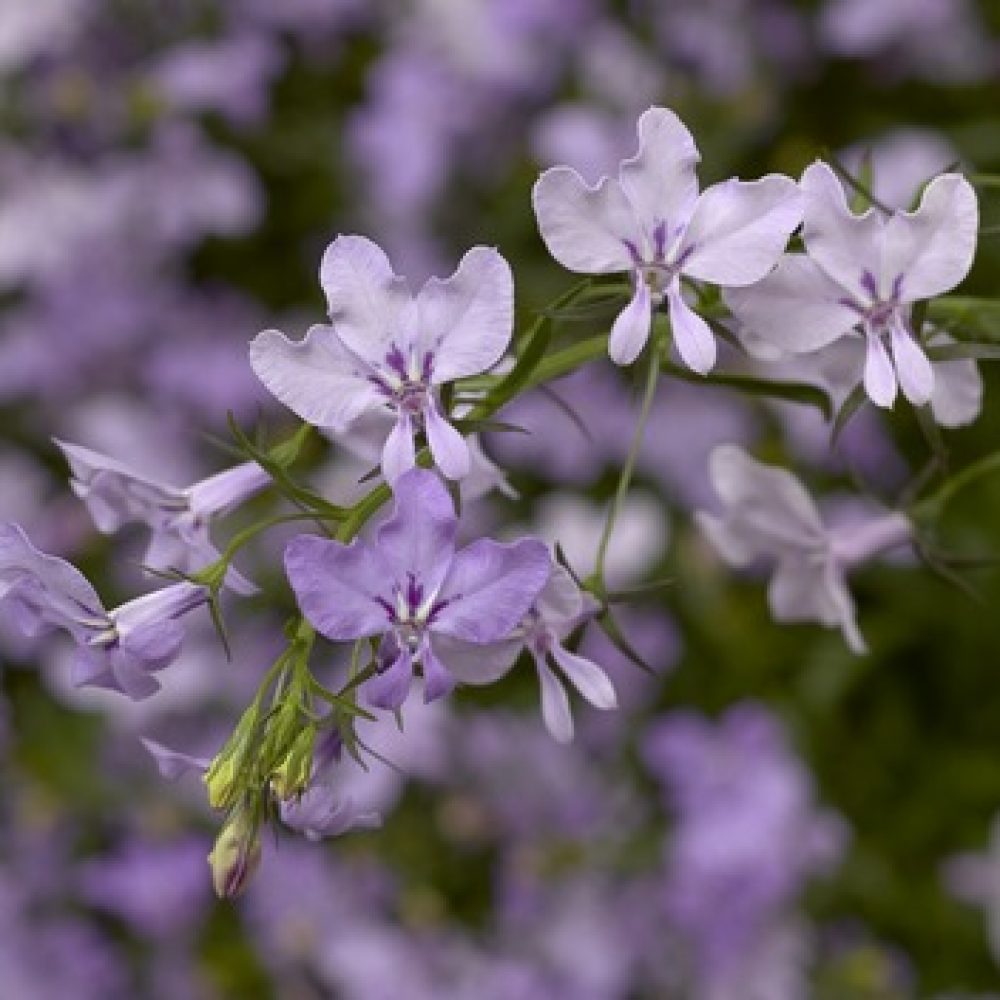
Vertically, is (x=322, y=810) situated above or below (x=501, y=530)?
above

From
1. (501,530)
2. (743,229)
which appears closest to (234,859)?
(743,229)

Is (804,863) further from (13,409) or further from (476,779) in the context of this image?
(13,409)

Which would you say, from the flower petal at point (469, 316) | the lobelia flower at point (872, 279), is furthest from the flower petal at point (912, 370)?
the flower petal at point (469, 316)

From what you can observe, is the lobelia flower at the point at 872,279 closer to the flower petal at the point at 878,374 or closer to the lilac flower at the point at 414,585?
the flower petal at the point at 878,374

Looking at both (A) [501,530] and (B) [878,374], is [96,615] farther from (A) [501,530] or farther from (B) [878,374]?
(A) [501,530]

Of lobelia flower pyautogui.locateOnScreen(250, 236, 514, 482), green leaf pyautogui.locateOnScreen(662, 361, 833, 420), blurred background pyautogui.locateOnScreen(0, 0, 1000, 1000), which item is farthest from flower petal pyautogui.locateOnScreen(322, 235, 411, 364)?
blurred background pyautogui.locateOnScreen(0, 0, 1000, 1000)

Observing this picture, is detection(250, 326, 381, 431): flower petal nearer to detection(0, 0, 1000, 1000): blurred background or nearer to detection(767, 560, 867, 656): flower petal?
detection(767, 560, 867, 656): flower petal
